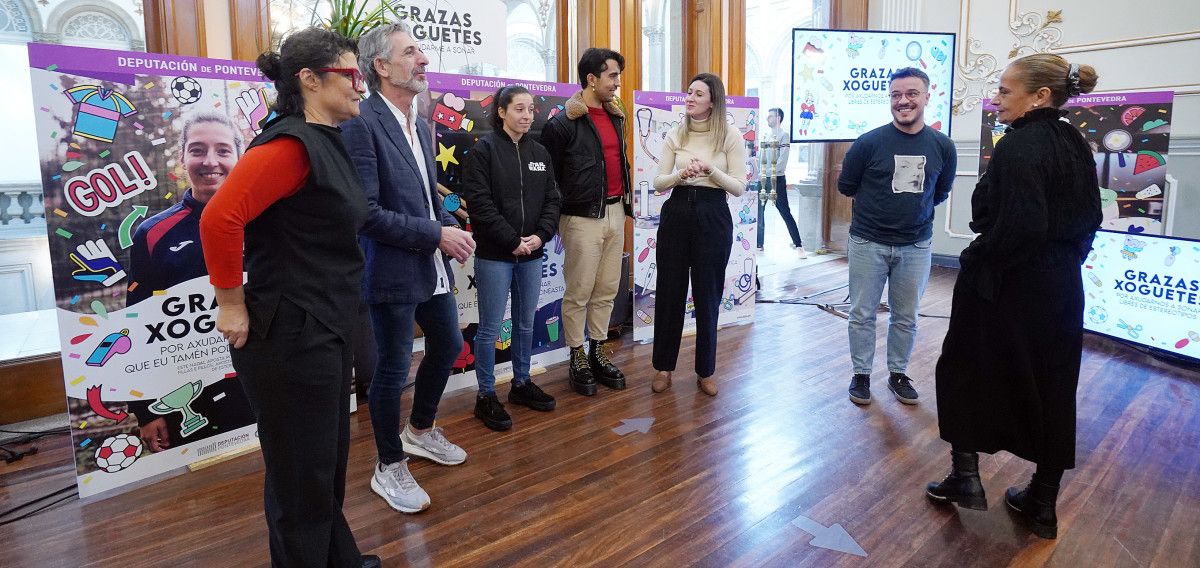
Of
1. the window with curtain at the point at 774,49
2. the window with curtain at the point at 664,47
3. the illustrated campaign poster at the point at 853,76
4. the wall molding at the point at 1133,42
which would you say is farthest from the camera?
the window with curtain at the point at 774,49

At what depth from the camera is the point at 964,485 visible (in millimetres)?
2275

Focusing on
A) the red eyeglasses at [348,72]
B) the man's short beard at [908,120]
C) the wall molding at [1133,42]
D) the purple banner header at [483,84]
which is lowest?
the red eyeglasses at [348,72]

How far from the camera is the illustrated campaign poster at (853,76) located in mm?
4884

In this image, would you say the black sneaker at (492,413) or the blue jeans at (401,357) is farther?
the black sneaker at (492,413)

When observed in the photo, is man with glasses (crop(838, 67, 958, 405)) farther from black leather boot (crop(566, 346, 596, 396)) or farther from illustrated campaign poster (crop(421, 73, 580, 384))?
illustrated campaign poster (crop(421, 73, 580, 384))

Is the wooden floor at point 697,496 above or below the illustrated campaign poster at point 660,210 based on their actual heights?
below

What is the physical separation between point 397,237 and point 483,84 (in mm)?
1411

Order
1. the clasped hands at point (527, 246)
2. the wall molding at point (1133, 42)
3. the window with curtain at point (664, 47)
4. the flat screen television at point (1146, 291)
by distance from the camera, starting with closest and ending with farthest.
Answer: the clasped hands at point (527, 246) < the flat screen television at point (1146, 291) < the wall molding at point (1133, 42) < the window with curtain at point (664, 47)

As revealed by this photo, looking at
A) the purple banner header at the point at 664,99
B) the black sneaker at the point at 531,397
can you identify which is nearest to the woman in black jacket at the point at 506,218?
the black sneaker at the point at 531,397

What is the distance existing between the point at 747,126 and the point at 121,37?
11.5 feet

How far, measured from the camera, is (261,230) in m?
1.42

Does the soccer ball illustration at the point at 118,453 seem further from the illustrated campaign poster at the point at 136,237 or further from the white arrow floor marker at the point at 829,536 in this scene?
the white arrow floor marker at the point at 829,536

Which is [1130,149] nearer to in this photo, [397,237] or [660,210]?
[660,210]

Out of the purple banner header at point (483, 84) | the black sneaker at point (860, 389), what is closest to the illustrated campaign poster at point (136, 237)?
the purple banner header at point (483, 84)
